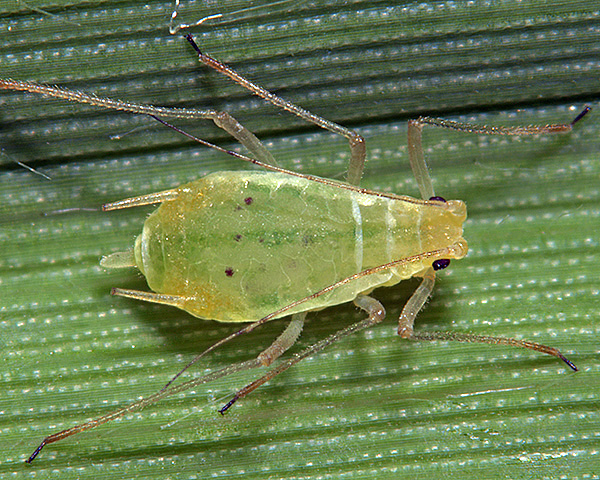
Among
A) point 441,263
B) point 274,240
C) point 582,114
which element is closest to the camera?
point 274,240

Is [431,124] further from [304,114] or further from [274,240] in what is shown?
[274,240]

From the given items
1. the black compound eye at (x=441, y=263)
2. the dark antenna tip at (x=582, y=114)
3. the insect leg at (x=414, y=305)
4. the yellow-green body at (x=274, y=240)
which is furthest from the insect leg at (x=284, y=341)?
the dark antenna tip at (x=582, y=114)

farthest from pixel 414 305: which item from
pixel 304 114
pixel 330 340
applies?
pixel 304 114

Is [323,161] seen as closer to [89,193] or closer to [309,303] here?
[309,303]

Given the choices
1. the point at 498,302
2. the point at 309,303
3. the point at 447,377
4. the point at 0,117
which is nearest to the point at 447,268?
the point at 498,302

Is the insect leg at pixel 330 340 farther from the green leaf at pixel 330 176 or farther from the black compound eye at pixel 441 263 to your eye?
the black compound eye at pixel 441 263

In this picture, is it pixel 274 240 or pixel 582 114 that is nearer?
pixel 274 240

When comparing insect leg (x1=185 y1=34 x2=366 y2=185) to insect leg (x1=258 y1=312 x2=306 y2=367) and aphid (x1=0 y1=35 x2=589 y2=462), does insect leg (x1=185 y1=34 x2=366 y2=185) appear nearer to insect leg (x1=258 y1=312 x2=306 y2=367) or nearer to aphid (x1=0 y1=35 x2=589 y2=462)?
aphid (x1=0 y1=35 x2=589 y2=462)

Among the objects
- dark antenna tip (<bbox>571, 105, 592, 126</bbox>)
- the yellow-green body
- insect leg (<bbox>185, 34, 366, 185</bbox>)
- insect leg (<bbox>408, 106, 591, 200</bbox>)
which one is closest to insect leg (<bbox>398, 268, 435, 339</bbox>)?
the yellow-green body
